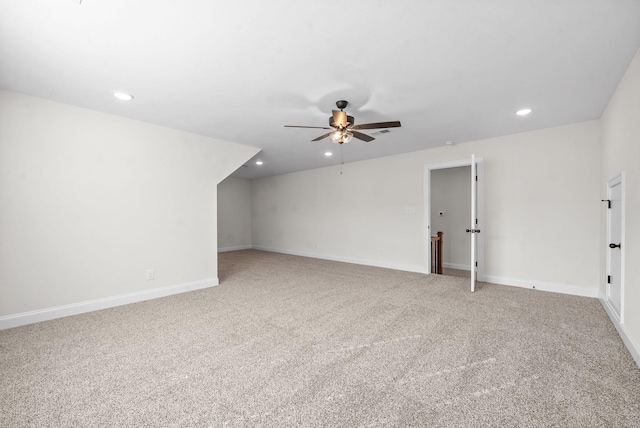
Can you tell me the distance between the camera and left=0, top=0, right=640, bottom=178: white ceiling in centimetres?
170

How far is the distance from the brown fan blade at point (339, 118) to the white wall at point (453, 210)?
3.87m

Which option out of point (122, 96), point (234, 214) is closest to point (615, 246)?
point (122, 96)

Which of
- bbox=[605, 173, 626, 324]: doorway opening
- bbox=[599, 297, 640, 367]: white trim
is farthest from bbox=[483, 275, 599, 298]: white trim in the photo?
bbox=[599, 297, 640, 367]: white trim

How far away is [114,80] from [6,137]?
4.45ft

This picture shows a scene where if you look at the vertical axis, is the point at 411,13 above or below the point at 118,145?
above

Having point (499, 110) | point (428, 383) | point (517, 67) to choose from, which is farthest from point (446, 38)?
point (428, 383)

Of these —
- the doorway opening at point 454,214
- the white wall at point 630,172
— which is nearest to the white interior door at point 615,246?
the white wall at point 630,172

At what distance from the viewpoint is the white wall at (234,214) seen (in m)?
8.39

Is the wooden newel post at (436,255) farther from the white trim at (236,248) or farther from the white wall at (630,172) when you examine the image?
the white trim at (236,248)

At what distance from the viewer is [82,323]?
115 inches

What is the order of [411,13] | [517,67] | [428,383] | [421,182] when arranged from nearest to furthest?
[411,13]
[428,383]
[517,67]
[421,182]

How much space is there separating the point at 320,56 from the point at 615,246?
11.2ft

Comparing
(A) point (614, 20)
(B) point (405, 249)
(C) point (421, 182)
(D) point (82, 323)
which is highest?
(A) point (614, 20)

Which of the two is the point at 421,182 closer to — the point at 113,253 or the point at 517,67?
the point at 517,67
